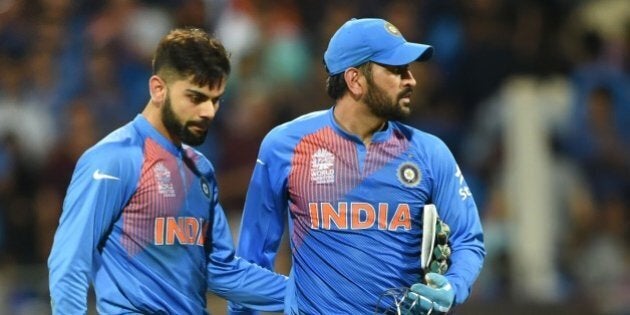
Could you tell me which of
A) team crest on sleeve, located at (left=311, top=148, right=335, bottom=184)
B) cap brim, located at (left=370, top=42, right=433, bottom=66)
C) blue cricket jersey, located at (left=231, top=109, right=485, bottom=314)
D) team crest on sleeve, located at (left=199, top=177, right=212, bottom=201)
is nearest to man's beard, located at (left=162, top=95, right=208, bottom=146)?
team crest on sleeve, located at (left=199, top=177, right=212, bottom=201)

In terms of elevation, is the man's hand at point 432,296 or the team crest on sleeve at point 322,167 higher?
the team crest on sleeve at point 322,167

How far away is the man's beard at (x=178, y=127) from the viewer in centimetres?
561

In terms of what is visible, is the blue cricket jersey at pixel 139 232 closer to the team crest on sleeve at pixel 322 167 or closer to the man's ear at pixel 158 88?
the man's ear at pixel 158 88

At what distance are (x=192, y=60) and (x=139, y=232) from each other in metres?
0.74

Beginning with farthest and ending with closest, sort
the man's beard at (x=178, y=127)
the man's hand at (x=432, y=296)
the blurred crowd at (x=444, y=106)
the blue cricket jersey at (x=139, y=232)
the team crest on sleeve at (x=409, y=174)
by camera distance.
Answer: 1. the blurred crowd at (x=444, y=106)
2. the team crest on sleeve at (x=409, y=174)
3. the man's beard at (x=178, y=127)
4. the man's hand at (x=432, y=296)
5. the blue cricket jersey at (x=139, y=232)

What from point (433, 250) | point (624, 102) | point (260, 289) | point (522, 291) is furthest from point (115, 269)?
point (624, 102)

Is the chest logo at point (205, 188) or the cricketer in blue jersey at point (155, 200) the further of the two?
the chest logo at point (205, 188)

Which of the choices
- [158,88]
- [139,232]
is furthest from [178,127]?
[139,232]

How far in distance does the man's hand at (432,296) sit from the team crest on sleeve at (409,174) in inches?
16.9

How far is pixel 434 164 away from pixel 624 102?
4.50m

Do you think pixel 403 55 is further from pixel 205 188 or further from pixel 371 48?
pixel 205 188

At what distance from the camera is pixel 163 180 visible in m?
5.63

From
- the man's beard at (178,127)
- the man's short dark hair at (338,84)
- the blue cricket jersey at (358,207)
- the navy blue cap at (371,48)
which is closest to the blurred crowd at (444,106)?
the blue cricket jersey at (358,207)

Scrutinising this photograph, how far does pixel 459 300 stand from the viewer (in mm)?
5570
